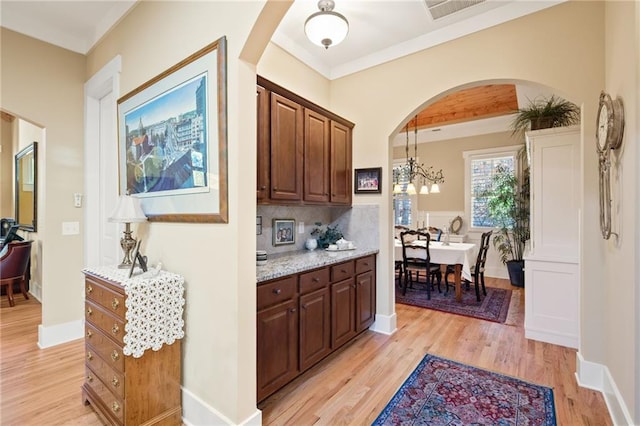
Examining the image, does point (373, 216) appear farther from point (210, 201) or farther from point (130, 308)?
point (130, 308)

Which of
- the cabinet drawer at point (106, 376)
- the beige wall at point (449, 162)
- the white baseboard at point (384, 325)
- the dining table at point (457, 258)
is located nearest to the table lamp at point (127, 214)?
the cabinet drawer at point (106, 376)

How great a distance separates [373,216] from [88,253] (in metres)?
3.13

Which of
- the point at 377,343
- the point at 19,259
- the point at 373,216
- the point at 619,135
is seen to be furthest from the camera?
the point at 19,259

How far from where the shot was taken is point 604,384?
6.98 feet

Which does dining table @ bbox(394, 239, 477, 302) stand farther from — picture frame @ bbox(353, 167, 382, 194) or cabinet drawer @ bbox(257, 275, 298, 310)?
cabinet drawer @ bbox(257, 275, 298, 310)

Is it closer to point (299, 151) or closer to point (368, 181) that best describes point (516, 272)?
point (368, 181)

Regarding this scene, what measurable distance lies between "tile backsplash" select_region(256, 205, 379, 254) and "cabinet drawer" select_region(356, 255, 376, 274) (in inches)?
7.2

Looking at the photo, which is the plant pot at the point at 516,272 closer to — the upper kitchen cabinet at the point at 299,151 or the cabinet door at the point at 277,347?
the upper kitchen cabinet at the point at 299,151

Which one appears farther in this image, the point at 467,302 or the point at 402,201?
the point at 402,201

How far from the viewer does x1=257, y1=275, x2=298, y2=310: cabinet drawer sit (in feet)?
6.27

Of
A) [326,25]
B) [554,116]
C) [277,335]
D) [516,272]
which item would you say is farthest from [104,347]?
[516,272]

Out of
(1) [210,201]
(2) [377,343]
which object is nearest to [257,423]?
(1) [210,201]

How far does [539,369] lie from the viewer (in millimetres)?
2506

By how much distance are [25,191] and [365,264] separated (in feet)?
18.0
